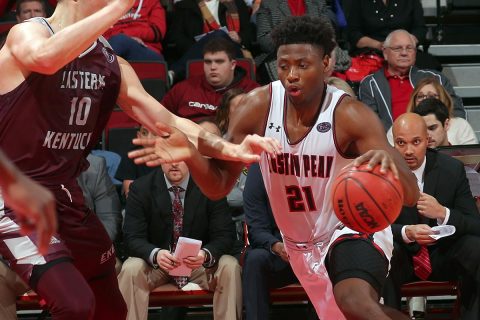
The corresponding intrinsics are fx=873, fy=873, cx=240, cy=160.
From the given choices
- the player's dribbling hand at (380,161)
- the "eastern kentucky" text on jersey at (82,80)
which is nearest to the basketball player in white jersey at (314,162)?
the player's dribbling hand at (380,161)

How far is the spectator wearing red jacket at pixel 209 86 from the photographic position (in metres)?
8.13

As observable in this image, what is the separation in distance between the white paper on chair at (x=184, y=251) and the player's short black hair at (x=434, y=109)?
7.87 feet

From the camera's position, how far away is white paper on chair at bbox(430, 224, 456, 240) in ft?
19.8

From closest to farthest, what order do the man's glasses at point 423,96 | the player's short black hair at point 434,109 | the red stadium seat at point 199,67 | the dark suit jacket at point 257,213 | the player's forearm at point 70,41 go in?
the player's forearm at point 70,41 → the dark suit jacket at point 257,213 → the player's short black hair at point 434,109 → the man's glasses at point 423,96 → the red stadium seat at point 199,67

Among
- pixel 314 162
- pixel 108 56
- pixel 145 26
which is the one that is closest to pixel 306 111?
pixel 314 162

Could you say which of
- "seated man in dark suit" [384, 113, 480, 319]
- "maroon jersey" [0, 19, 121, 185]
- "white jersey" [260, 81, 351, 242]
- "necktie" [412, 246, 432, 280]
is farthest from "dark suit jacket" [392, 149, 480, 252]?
"maroon jersey" [0, 19, 121, 185]

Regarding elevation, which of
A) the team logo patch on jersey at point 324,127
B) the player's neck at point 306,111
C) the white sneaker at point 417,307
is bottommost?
the white sneaker at point 417,307

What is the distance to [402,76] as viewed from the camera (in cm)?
855

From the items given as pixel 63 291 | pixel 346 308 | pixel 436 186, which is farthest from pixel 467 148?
pixel 63 291

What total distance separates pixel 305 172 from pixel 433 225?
191 cm

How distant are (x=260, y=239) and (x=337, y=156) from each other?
178cm

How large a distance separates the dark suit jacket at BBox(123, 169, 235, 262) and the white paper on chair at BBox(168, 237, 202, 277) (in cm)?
37

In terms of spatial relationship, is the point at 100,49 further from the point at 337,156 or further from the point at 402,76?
the point at 402,76

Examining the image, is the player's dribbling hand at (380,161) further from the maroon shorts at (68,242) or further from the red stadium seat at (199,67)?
the red stadium seat at (199,67)
